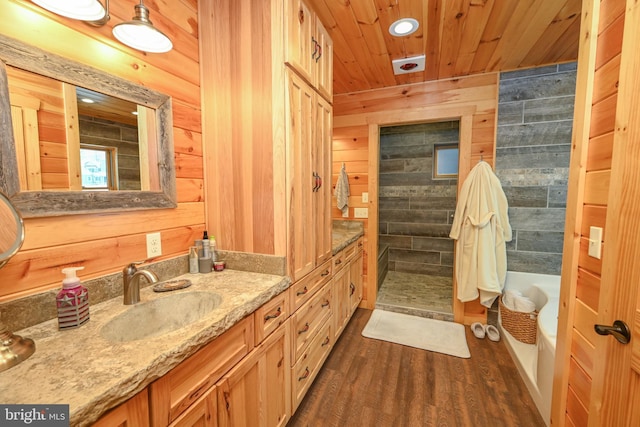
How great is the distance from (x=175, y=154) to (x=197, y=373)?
1061 millimetres

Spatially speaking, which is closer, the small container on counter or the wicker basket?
the small container on counter

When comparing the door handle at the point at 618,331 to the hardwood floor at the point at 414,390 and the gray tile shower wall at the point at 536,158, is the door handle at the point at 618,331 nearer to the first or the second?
the hardwood floor at the point at 414,390

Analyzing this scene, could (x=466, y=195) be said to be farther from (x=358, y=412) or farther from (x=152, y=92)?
(x=152, y=92)

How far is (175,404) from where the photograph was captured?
30.9 inches

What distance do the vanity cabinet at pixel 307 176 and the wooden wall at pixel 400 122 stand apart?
1109 millimetres

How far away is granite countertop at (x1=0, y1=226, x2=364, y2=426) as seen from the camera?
0.56 m

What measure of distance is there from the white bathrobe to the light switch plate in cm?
145

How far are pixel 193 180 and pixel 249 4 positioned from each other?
0.98 metres

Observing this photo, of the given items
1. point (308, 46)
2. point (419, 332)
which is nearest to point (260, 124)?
point (308, 46)

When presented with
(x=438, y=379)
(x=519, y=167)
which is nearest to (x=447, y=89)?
(x=519, y=167)

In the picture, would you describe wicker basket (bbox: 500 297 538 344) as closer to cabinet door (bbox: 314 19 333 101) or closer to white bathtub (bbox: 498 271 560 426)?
white bathtub (bbox: 498 271 560 426)

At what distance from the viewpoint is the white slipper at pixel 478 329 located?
95.2 inches

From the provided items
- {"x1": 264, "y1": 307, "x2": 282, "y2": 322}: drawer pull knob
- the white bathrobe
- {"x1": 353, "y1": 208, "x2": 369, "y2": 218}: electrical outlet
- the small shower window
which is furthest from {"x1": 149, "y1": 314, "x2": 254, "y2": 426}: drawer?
the small shower window

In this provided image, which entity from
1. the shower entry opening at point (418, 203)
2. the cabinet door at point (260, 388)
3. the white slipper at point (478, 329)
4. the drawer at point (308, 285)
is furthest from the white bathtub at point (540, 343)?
the cabinet door at point (260, 388)
